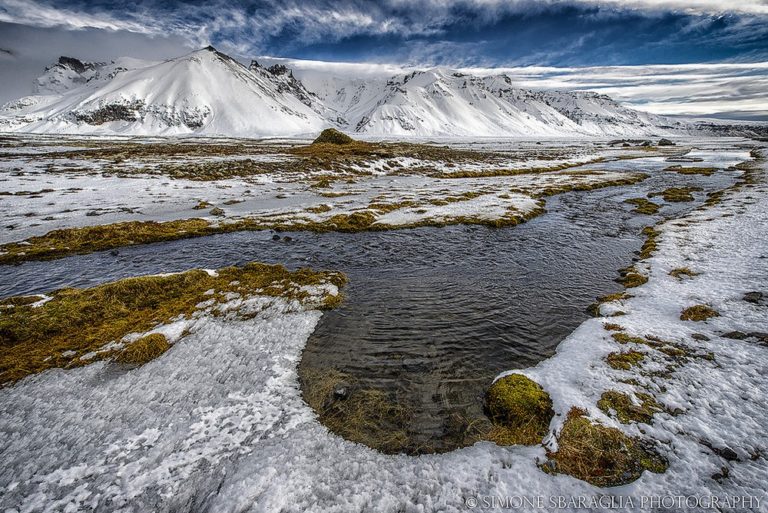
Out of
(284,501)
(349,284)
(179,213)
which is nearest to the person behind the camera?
(284,501)

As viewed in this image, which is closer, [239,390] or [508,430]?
[508,430]

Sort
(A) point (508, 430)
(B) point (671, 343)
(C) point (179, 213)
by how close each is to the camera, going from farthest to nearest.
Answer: (C) point (179, 213), (B) point (671, 343), (A) point (508, 430)

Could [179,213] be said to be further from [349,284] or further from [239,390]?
[239,390]

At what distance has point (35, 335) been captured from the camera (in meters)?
9.83

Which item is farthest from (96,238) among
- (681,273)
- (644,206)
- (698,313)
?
(644,206)

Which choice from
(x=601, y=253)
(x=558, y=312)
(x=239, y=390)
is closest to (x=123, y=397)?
(x=239, y=390)

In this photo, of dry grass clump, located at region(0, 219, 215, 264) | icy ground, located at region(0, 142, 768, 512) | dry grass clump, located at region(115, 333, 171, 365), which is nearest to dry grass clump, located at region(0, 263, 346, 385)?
dry grass clump, located at region(115, 333, 171, 365)

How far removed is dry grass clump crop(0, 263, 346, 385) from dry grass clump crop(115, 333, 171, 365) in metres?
0.13

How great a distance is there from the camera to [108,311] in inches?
439

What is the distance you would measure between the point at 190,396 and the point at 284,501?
375 cm

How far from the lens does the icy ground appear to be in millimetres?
5445

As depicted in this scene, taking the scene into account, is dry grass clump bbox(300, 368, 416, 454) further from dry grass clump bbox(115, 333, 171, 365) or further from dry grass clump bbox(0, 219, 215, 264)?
dry grass clump bbox(0, 219, 215, 264)

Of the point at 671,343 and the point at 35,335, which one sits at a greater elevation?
the point at 671,343

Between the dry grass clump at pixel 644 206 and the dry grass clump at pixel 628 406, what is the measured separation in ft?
78.3
